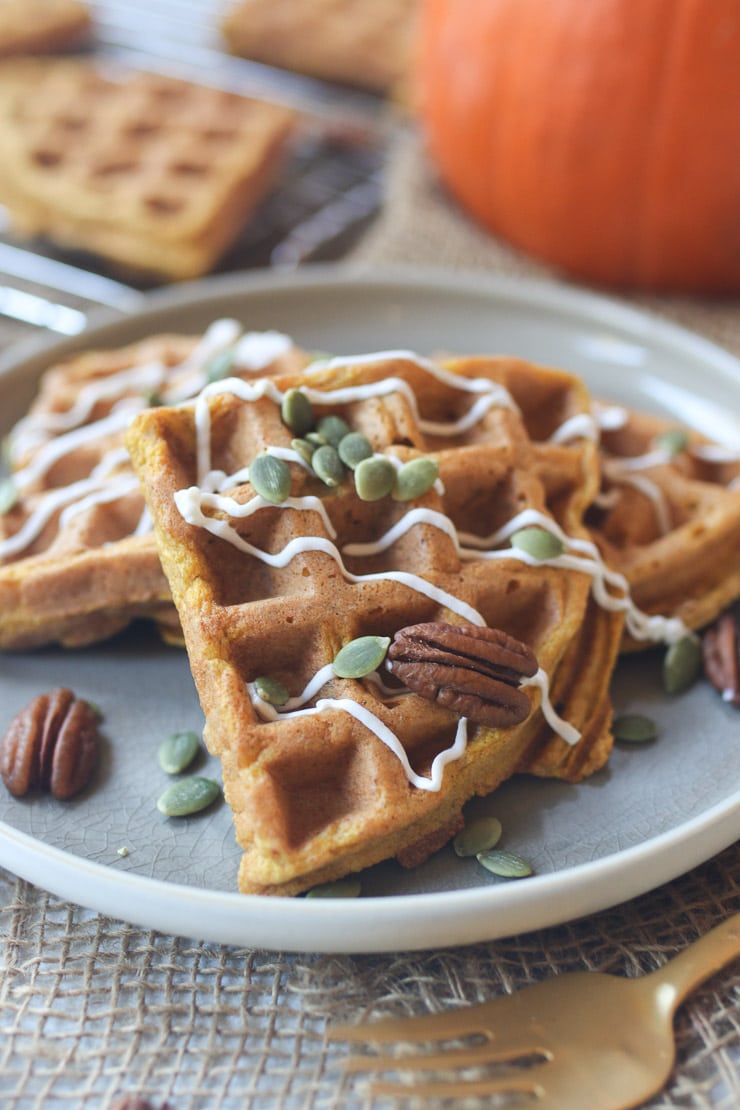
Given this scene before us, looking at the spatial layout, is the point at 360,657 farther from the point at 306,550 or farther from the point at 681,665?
the point at 681,665

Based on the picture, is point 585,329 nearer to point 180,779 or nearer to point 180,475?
point 180,475

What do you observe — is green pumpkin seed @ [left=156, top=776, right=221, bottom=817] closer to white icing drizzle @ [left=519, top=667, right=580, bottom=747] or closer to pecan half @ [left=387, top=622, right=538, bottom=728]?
pecan half @ [left=387, top=622, right=538, bottom=728]

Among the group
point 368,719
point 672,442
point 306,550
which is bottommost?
point 368,719

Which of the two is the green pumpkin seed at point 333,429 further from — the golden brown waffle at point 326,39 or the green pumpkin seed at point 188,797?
the golden brown waffle at point 326,39

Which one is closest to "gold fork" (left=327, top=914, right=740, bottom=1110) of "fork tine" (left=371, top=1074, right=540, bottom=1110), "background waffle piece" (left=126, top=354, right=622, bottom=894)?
"fork tine" (left=371, top=1074, right=540, bottom=1110)

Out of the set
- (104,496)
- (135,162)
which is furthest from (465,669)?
(135,162)

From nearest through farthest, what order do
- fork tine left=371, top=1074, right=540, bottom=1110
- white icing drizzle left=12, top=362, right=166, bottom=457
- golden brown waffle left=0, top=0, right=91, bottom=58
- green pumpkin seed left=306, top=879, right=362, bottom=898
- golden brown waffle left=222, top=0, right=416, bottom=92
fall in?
fork tine left=371, top=1074, right=540, bottom=1110
green pumpkin seed left=306, top=879, right=362, bottom=898
white icing drizzle left=12, top=362, right=166, bottom=457
golden brown waffle left=0, top=0, right=91, bottom=58
golden brown waffle left=222, top=0, right=416, bottom=92
